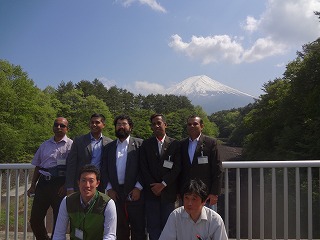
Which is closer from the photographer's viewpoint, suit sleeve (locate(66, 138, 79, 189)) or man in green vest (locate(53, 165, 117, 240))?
man in green vest (locate(53, 165, 117, 240))

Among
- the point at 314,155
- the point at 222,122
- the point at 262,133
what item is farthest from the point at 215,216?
the point at 222,122

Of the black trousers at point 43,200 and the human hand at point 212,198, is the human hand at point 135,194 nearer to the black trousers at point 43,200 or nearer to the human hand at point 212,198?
the human hand at point 212,198

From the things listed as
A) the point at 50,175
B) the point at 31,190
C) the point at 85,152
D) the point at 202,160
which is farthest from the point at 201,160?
the point at 31,190

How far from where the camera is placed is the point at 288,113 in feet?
95.5

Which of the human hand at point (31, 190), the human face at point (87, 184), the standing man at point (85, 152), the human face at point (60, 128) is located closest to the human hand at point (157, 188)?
the standing man at point (85, 152)

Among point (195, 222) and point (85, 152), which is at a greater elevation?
point (85, 152)

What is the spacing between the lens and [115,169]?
3.87 meters

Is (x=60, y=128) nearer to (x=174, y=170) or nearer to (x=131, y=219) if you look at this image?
(x=131, y=219)

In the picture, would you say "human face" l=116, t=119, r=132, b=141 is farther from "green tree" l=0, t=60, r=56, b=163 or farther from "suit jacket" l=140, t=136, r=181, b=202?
"green tree" l=0, t=60, r=56, b=163

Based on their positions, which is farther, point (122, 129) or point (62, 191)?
point (62, 191)

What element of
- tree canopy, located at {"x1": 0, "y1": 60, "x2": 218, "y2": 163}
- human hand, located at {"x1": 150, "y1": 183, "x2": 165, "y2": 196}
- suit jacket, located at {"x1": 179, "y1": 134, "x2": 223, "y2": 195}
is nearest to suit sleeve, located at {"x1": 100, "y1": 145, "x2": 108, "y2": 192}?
human hand, located at {"x1": 150, "y1": 183, "x2": 165, "y2": 196}

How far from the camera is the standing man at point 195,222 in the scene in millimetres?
2738

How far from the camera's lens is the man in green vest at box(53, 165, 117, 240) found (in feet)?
9.68

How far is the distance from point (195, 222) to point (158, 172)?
1160mm
